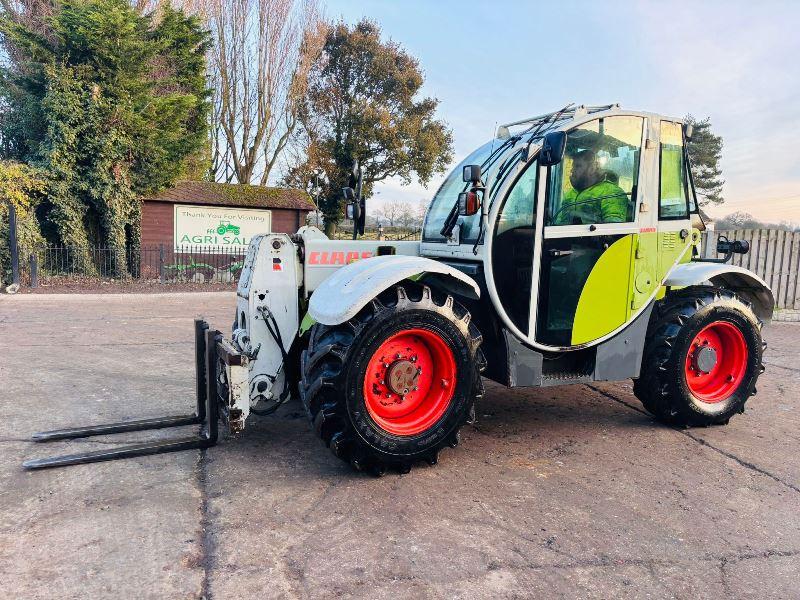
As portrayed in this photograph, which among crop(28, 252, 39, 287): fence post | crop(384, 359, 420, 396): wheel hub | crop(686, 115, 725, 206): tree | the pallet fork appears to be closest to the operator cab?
crop(384, 359, 420, 396): wheel hub

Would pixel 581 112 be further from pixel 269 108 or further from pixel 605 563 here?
pixel 269 108

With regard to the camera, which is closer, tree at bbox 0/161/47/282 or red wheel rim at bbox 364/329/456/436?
red wheel rim at bbox 364/329/456/436

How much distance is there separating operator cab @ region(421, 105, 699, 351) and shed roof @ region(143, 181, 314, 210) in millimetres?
14880

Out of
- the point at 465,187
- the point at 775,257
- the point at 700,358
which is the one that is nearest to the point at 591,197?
the point at 465,187

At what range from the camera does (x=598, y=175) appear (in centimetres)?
445

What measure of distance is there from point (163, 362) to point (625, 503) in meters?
5.43

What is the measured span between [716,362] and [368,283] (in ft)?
10.6

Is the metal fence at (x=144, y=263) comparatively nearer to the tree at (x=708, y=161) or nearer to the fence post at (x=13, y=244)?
the fence post at (x=13, y=244)

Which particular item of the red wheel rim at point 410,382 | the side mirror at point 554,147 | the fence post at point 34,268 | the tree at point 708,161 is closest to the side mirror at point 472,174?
the side mirror at point 554,147

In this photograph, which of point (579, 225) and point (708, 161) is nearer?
point (579, 225)

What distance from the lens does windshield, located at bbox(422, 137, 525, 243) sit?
441cm

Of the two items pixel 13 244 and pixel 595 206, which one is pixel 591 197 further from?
pixel 13 244

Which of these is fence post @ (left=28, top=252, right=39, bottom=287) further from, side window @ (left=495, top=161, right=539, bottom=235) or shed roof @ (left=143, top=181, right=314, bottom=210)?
side window @ (left=495, top=161, right=539, bottom=235)

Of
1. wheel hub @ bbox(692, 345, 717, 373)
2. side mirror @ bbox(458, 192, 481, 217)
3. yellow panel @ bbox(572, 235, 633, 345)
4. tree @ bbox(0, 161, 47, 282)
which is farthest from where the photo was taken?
tree @ bbox(0, 161, 47, 282)
